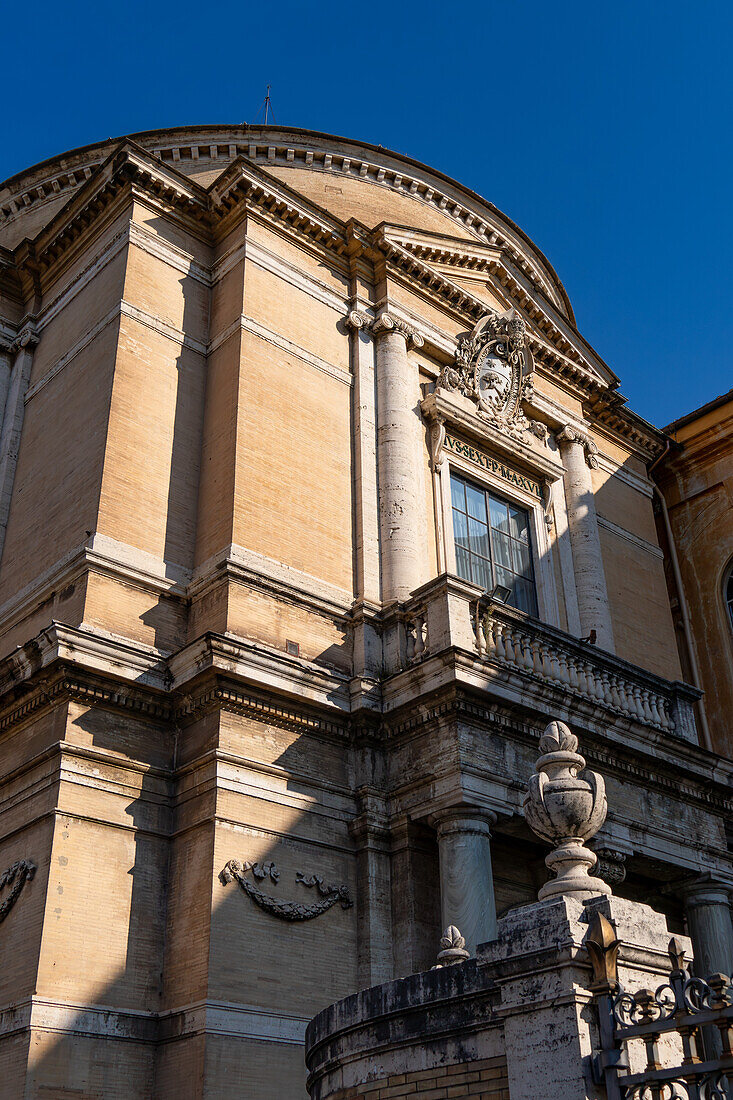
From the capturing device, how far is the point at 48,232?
61.0 ft

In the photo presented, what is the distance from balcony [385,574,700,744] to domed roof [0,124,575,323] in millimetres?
8518

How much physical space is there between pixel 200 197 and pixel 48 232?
10.2ft

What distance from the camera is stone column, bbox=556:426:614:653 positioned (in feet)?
60.1

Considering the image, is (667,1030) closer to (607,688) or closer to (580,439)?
(607,688)

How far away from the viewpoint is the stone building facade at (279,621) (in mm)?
11578

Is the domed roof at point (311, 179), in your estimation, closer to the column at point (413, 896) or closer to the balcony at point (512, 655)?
the balcony at point (512, 655)

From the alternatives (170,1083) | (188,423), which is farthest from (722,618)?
(170,1083)

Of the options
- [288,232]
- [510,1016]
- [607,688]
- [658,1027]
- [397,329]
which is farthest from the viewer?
[397,329]

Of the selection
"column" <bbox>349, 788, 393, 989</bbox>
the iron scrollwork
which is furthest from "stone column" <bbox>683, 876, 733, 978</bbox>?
the iron scrollwork

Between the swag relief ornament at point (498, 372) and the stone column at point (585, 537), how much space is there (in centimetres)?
78

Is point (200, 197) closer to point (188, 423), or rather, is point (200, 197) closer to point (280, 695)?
point (188, 423)

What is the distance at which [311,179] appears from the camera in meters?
20.2

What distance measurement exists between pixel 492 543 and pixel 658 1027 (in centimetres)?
1249

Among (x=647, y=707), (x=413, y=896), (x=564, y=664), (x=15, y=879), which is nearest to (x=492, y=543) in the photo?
(x=564, y=664)
